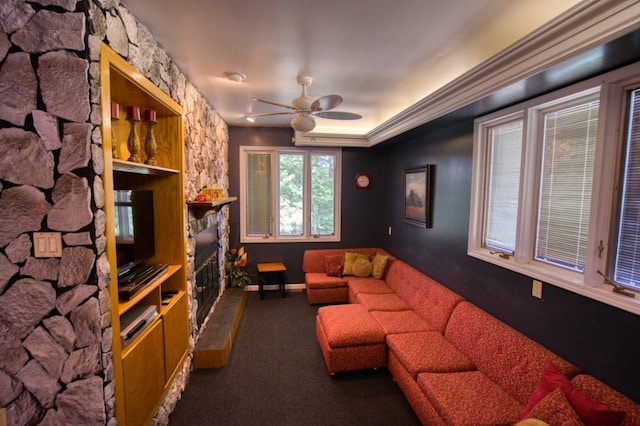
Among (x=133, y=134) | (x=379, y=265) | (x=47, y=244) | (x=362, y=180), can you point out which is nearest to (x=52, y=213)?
(x=47, y=244)

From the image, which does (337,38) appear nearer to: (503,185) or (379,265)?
(503,185)

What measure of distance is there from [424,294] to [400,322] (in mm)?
493

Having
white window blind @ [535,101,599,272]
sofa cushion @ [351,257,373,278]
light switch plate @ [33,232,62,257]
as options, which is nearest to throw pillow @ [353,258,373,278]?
sofa cushion @ [351,257,373,278]

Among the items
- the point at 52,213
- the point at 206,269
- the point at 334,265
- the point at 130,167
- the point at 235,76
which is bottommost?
the point at 334,265

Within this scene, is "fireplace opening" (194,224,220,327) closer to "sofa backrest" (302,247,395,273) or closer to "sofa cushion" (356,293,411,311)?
"sofa backrest" (302,247,395,273)

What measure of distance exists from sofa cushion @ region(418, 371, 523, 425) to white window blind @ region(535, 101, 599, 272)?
1000mm

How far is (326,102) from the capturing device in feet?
7.39

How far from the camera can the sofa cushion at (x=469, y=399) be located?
1761 mm

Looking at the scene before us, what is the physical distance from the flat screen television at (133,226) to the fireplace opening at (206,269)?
2.65 ft

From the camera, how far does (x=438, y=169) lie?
11.4 feet

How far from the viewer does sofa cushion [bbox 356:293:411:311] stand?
3389 millimetres

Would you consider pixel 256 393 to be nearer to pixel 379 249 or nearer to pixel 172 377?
pixel 172 377

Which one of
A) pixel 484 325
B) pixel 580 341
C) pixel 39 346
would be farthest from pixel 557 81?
pixel 39 346

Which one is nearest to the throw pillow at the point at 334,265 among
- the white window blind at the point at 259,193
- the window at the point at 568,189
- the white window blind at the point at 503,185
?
the white window blind at the point at 259,193
